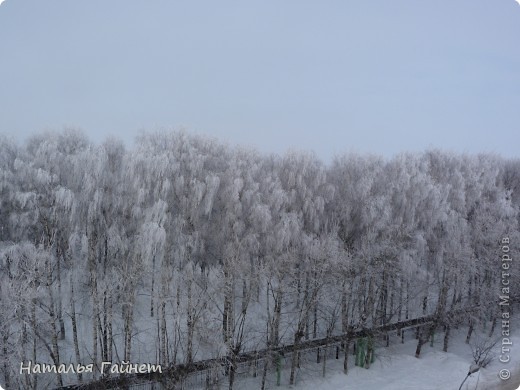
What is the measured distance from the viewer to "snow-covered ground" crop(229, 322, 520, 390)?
13133 millimetres

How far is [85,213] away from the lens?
48.0 feet

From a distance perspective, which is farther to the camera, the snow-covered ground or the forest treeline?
the snow-covered ground

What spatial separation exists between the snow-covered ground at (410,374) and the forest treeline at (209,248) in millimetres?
899

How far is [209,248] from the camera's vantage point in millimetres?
16156

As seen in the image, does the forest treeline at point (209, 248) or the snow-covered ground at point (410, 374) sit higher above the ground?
the forest treeline at point (209, 248)

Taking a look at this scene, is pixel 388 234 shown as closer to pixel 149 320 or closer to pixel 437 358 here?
pixel 437 358

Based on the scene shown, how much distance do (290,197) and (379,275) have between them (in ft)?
15.2

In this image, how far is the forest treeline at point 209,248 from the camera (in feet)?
41.8

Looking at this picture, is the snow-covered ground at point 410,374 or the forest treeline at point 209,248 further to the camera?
the snow-covered ground at point 410,374

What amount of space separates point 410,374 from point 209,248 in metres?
8.23

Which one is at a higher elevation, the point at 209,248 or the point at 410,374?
the point at 209,248

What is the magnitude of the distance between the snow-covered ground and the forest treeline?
899 mm

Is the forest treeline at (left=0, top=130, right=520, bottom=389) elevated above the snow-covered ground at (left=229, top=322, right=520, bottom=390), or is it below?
above

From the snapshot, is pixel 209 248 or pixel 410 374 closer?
pixel 410 374
